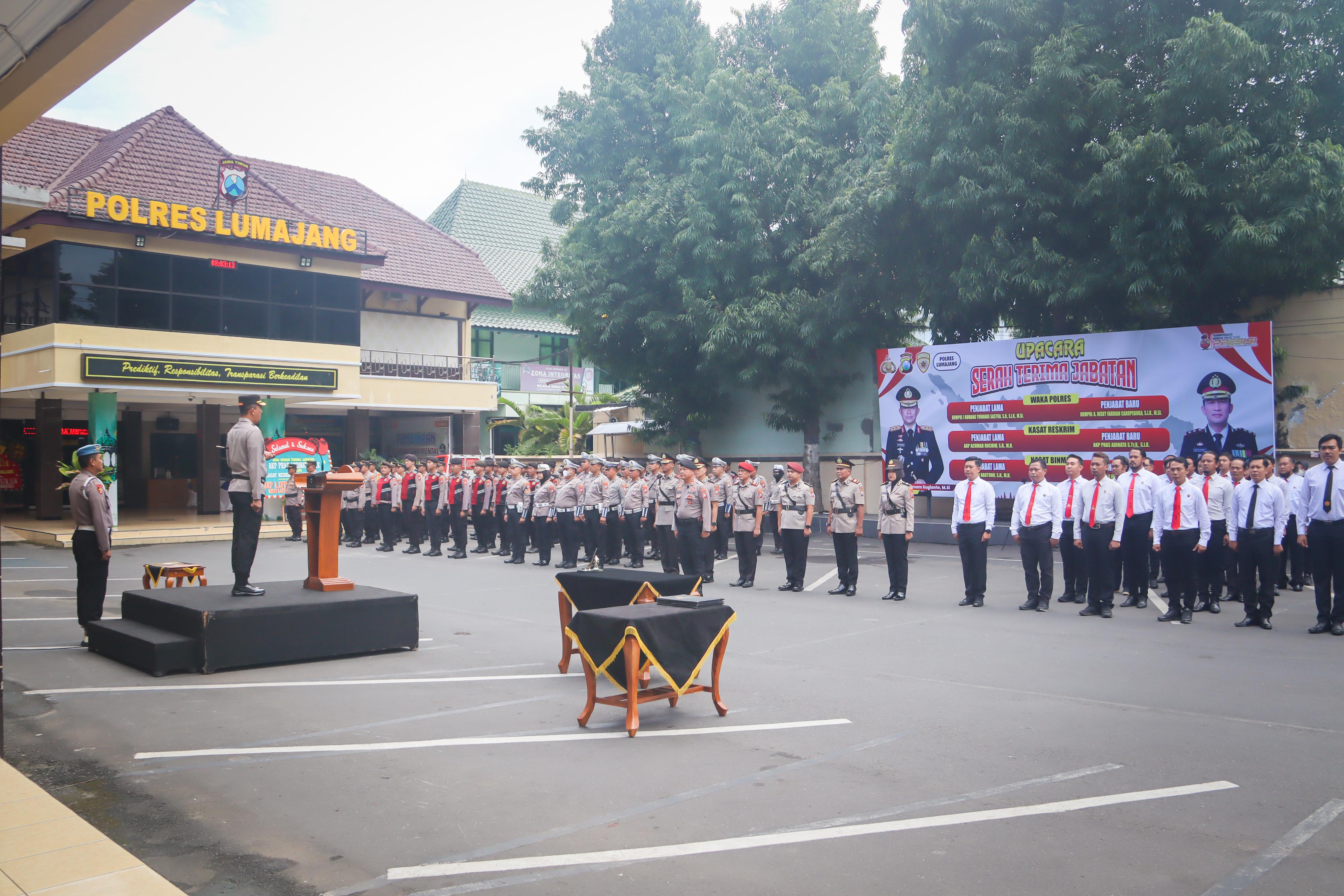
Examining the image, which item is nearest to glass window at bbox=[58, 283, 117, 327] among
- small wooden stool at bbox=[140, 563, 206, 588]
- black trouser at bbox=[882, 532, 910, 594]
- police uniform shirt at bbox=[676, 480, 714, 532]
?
small wooden stool at bbox=[140, 563, 206, 588]

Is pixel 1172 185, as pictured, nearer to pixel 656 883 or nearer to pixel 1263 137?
pixel 1263 137

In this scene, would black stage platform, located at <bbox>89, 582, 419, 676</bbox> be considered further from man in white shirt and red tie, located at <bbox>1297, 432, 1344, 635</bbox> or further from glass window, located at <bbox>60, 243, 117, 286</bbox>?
glass window, located at <bbox>60, 243, 117, 286</bbox>

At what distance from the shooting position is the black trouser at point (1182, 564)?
440 inches

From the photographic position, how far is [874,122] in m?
23.3

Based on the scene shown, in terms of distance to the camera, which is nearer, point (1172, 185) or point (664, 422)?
point (1172, 185)

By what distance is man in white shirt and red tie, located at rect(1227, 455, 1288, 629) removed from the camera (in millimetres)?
10594

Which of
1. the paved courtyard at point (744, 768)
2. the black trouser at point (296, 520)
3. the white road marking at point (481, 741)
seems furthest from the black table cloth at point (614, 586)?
the black trouser at point (296, 520)

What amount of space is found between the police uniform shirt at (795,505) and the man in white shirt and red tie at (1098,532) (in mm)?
3658

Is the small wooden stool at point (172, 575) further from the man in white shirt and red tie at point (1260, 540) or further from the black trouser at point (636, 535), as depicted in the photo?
the man in white shirt and red tie at point (1260, 540)

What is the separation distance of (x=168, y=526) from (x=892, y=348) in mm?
17884

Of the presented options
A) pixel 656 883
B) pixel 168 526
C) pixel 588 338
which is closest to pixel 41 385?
pixel 168 526

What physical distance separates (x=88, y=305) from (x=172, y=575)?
50.7ft

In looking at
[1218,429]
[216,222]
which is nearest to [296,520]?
[216,222]

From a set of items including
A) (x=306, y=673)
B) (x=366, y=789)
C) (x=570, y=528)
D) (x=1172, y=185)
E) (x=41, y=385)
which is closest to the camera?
(x=366, y=789)
